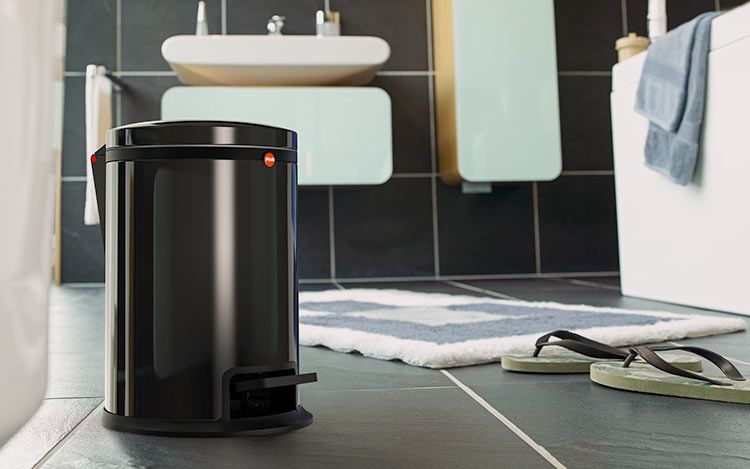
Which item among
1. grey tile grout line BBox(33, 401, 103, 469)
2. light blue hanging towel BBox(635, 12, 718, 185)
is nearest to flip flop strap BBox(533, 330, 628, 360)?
grey tile grout line BBox(33, 401, 103, 469)

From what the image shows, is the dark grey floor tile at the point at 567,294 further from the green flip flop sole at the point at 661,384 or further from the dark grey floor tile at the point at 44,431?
the dark grey floor tile at the point at 44,431

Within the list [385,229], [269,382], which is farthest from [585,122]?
[269,382]

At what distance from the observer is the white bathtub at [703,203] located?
71.7 inches

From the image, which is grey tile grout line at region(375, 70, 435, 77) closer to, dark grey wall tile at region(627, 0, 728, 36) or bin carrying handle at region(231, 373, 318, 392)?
dark grey wall tile at region(627, 0, 728, 36)

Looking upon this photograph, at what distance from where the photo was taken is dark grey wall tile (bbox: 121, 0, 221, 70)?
3.41m

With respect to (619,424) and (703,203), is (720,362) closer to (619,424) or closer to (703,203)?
(619,424)

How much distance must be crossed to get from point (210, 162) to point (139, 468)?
0.27m

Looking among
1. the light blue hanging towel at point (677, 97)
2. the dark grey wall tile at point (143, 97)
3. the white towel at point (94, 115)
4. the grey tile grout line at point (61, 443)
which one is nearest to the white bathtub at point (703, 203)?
the light blue hanging towel at point (677, 97)

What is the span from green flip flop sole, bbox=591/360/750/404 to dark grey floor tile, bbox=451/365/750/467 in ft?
0.04

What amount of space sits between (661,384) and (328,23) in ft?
8.75

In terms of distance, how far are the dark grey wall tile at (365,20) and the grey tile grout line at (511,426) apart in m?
2.65

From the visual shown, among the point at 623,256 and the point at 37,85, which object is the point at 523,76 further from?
the point at 37,85

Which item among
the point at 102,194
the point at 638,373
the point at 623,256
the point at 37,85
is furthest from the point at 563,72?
the point at 37,85

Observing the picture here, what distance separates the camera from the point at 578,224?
3568mm
